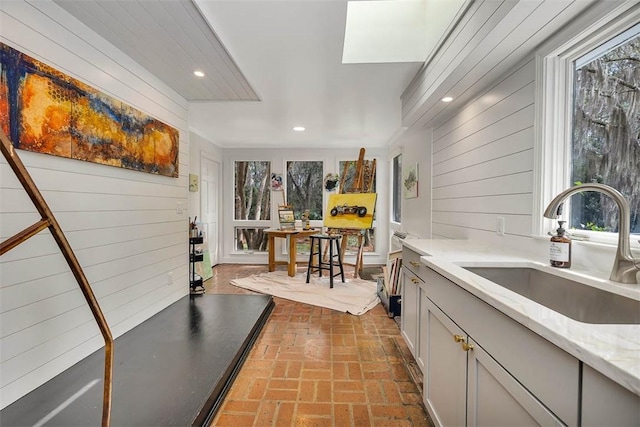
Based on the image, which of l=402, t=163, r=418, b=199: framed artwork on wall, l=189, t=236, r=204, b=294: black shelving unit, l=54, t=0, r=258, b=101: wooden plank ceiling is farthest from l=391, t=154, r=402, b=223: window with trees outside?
l=189, t=236, r=204, b=294: black shelving unit

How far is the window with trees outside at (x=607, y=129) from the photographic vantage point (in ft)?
3.94

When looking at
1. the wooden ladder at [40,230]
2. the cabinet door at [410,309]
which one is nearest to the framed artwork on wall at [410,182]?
the cabinet door at [410,309]

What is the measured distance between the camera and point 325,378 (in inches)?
79.0

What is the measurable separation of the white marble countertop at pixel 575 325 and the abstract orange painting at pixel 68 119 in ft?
7.44

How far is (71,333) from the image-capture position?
1875 millimetres

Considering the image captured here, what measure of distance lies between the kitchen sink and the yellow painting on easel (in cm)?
287

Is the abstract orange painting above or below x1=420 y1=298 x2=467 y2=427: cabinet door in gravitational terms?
above

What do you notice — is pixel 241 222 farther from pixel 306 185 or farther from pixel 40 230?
pixel 40 230

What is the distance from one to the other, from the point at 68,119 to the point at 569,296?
2869 mm

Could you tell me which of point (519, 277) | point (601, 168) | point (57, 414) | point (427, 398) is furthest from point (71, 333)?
point (601, 168)

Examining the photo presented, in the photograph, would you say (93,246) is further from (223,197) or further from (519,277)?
(223,197)

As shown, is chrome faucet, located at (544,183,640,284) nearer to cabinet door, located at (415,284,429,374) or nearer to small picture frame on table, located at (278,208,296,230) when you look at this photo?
cabinet door, located at (415,284,429,374)

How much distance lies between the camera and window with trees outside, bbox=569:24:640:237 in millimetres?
1201

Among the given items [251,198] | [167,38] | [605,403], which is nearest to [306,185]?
[251,198]
